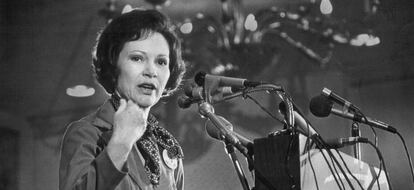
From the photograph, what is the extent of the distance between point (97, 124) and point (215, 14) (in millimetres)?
1274

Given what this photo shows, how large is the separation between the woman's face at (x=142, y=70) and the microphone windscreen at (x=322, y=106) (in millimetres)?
565

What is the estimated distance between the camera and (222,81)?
5.08ft

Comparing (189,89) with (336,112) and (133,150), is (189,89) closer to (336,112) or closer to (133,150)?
(133,150)

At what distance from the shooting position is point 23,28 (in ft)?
7.59

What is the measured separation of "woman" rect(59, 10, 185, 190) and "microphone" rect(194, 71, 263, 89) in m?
0.21

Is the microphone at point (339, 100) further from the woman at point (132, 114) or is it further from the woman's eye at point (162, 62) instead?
the woman's eye at point (162, 62)

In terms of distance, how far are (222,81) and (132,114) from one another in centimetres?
28

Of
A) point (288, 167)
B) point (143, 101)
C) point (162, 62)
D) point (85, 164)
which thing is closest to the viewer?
point (288, 167)

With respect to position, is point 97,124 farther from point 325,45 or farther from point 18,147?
point 325,45

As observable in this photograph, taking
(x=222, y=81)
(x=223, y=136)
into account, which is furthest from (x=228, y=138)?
(x=222, y=81)

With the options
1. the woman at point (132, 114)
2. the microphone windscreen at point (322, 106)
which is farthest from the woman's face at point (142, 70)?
the microphone windscreen at point (322, 106)

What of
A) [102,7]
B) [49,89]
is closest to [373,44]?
[102,7]

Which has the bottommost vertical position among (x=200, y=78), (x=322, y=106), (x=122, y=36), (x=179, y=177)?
(x=179, y=177)

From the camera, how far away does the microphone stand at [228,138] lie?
4.80ft
